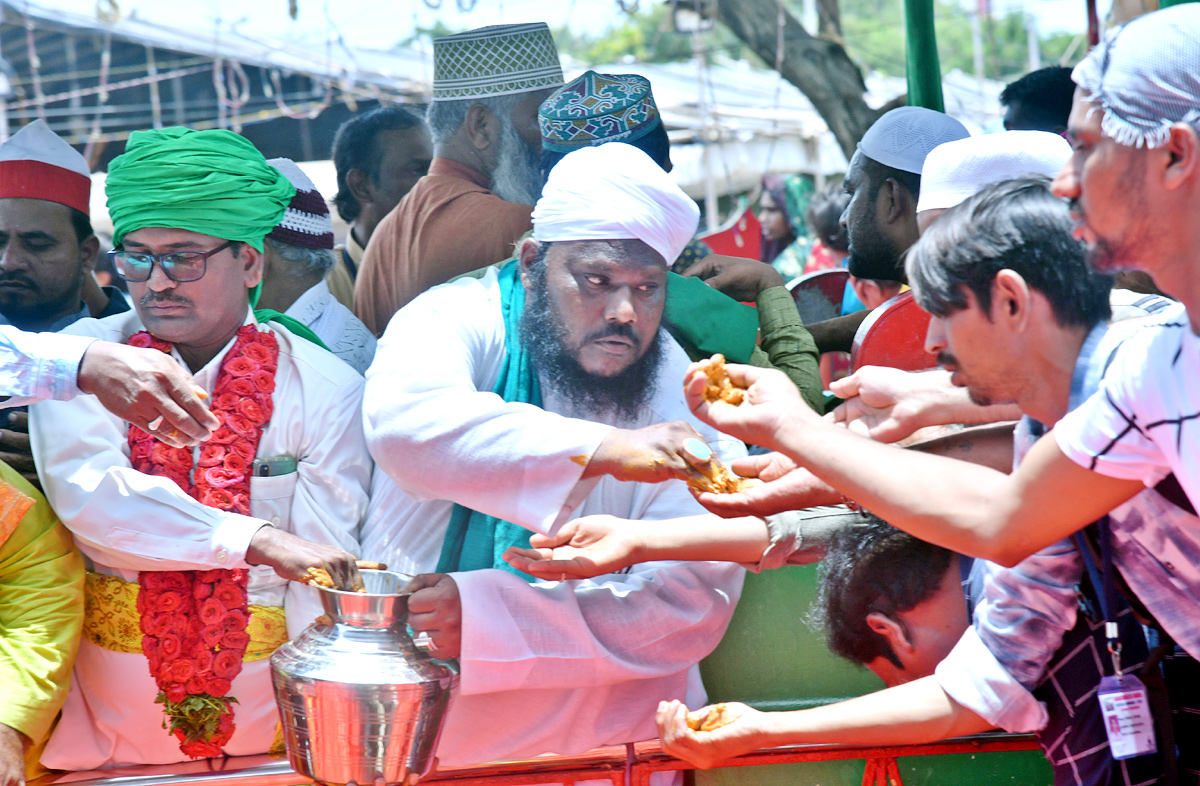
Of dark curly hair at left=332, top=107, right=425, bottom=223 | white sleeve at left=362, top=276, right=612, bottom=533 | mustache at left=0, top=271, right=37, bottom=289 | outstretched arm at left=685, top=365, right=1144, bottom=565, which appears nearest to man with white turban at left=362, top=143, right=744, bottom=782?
white sleeve at left=362, top=276, right=612, bottom=533

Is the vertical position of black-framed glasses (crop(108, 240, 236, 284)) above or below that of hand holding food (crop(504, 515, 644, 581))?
above

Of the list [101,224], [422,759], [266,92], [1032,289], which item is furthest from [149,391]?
[266,92]

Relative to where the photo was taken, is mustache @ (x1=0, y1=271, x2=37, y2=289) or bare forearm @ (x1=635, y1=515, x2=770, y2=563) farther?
mustache @ (x1=0, y1=271, x2=37, y2=289)

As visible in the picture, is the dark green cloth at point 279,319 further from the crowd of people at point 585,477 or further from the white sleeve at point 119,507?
the white sleeve at point 119,507

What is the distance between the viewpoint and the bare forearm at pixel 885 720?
212 centimetres

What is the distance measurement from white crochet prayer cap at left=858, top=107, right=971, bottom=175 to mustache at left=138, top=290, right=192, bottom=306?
2098 millimetres

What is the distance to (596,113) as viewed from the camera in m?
3.31

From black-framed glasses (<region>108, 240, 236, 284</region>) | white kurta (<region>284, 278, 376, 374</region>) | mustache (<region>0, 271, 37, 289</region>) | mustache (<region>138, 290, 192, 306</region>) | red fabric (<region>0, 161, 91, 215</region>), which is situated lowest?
white kurta (<region>284, 278, 376, 374</region>)

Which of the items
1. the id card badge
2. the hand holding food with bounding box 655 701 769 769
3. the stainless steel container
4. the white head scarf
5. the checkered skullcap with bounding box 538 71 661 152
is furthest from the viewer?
the checkered skullcap with bounding box 538 71 661 152

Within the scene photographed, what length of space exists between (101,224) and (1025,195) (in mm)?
8355

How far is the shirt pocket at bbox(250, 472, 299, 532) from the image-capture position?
2.84 metres

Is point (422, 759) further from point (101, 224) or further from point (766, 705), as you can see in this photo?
point (101, 224)

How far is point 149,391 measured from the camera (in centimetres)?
237

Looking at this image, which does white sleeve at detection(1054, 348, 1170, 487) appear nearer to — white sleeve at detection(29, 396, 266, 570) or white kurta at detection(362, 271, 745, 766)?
white kurta at detection(362, 271, 745, 766)
